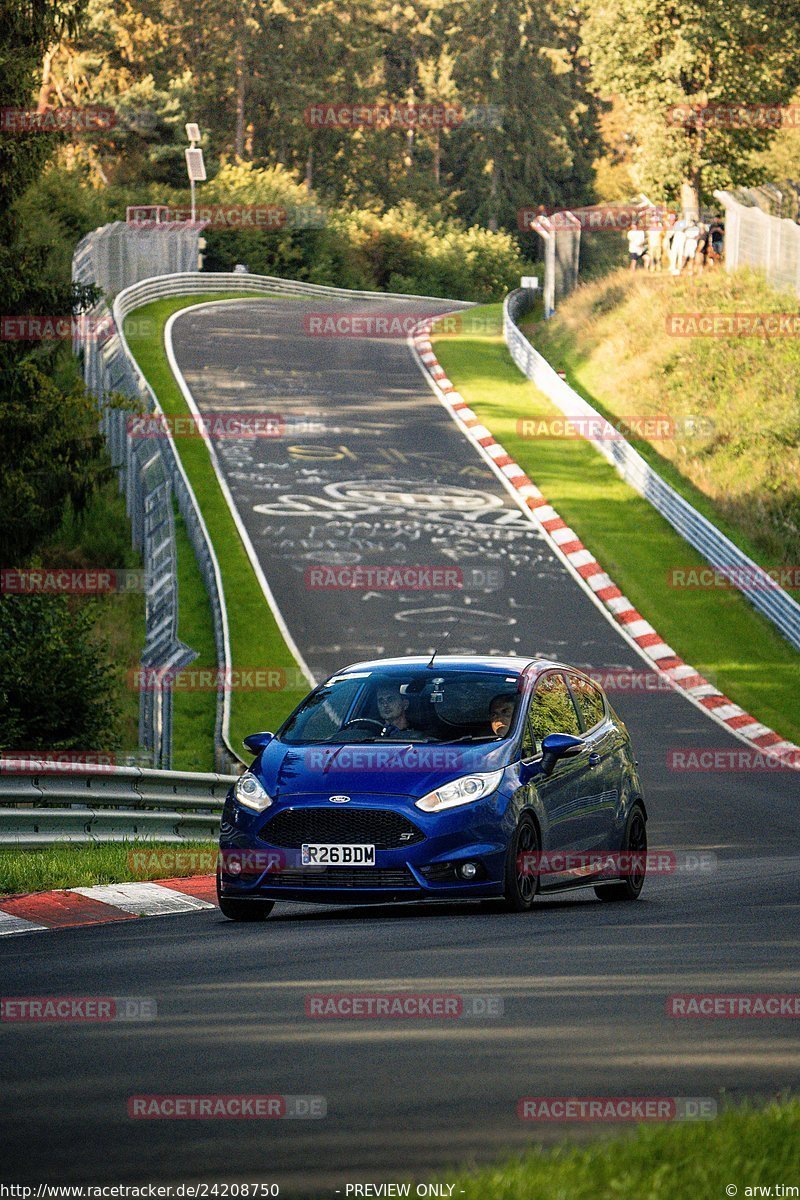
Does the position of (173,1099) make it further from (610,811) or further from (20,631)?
(20,631)

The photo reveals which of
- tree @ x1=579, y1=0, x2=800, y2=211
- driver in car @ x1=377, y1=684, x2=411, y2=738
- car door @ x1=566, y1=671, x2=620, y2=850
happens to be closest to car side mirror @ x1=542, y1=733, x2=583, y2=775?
car door @ x1=566, y1=671, x2=620, y2=850

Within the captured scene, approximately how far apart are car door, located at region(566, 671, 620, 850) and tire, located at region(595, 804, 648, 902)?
1.05 ft

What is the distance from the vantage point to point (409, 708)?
11812 mm

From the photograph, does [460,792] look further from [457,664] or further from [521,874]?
[457,664]

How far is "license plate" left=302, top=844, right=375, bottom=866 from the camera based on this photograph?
423 inches

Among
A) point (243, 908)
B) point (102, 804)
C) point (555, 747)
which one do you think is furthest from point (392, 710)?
point (102, 804)

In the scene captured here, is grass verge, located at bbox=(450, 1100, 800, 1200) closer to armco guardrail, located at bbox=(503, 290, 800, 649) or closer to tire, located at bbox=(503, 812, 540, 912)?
tire, located at bbox=(503, 812, 540, 912)

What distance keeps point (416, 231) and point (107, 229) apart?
43.1m

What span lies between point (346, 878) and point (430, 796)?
0.69 metres

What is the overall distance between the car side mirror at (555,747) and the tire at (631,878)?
1289 mm

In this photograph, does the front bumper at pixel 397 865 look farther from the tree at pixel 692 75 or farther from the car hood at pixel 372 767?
the tree at pixel 692 75

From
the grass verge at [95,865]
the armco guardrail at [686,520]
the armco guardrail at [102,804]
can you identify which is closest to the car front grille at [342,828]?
the grass verge at [95,865]

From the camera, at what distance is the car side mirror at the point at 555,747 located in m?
11.5

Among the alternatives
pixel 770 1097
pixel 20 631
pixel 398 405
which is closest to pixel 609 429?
pixel 398 405
